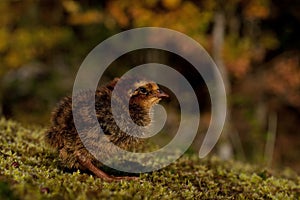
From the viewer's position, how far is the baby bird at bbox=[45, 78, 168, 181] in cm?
518

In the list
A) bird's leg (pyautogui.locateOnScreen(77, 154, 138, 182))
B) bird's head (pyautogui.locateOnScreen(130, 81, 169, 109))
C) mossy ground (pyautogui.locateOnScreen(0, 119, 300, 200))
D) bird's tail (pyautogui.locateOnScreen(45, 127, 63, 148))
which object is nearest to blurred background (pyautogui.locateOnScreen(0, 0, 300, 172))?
mossy ground (pyautogui.locateOnScreen(0, 119, 300, 200))

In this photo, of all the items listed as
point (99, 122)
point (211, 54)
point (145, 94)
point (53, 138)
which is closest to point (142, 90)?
point (145, 94)

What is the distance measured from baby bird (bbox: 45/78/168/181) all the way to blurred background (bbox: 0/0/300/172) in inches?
451

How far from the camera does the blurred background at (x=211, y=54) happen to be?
17.8 meters

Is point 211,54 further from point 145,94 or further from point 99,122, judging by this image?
point 99,122

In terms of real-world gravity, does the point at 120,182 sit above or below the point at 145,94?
below

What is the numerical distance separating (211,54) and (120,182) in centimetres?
1334

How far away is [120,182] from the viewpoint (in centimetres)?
503

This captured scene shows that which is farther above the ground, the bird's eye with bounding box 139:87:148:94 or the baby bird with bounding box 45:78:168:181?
the bird's eye with bounding box 139:87:148:94

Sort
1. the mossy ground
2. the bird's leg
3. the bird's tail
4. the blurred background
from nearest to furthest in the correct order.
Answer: the mossy ground → the bird's leg → the bird's tail → the blurred background

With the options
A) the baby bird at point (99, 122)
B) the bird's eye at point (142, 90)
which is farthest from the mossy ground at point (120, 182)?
the bird's eye at point (142, 90)

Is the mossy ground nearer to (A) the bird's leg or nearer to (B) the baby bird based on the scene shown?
(A) the bird's leg

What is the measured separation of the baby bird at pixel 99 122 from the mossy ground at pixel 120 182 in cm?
18

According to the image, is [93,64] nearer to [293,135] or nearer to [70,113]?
[293,135]
